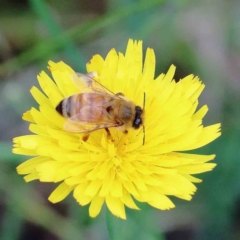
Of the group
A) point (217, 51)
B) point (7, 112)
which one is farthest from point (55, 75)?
point (217, 51)

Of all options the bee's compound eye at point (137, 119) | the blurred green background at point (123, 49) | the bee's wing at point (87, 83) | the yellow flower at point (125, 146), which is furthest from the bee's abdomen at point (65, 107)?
the blurred green background at point (123, 49)

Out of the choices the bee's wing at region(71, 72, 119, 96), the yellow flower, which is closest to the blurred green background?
the yellow flower

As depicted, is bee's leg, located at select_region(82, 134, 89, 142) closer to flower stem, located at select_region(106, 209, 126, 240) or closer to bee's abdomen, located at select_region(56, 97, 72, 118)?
bee's abdomen, located at select_region(56, 97, 72, 118)

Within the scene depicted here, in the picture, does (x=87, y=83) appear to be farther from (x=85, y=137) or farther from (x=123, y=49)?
(x=123, y=49)

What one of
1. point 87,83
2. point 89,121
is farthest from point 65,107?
point 87,83

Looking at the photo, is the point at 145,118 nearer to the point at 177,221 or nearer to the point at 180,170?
the point at 180,170

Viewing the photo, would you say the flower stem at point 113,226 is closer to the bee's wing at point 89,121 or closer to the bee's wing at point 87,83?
the bee's wing at point 89,121
